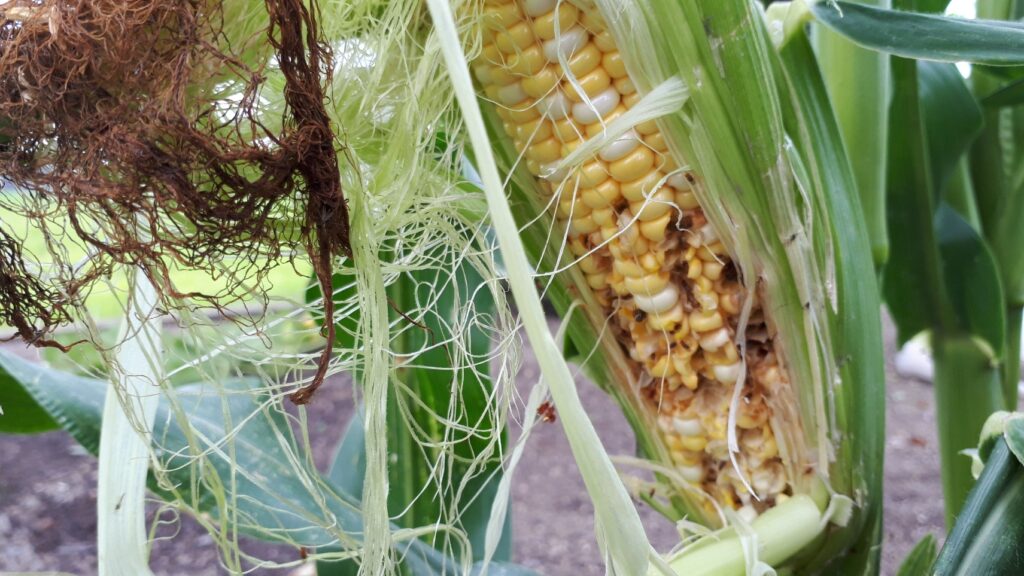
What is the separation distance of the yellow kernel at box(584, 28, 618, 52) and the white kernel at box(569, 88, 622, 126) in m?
0.02

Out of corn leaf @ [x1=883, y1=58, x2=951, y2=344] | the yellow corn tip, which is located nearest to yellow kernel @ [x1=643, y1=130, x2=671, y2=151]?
the yellow corn tip

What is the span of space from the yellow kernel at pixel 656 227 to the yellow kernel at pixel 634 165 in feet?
0.08

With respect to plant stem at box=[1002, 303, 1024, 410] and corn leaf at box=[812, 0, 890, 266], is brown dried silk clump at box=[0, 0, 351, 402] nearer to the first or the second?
corn leaf at box=[812, 0, 890, 266]

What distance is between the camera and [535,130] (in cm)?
39

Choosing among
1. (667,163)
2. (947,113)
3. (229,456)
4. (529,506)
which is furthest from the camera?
(529,506)

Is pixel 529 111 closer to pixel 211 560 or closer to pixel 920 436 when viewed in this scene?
pixel 211 560

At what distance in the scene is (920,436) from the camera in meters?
1.76

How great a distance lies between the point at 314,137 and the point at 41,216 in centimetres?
12

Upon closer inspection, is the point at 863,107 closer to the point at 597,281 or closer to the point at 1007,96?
the point at 1007,96

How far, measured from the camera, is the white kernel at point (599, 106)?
14.8 inches

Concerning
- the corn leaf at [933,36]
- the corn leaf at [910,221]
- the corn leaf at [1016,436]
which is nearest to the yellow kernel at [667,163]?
the corn leaf at [933,36]

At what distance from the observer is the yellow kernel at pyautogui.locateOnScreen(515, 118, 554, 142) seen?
39cm

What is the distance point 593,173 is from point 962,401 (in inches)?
20.1

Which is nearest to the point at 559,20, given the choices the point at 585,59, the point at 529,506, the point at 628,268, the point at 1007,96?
the point at 585,59
